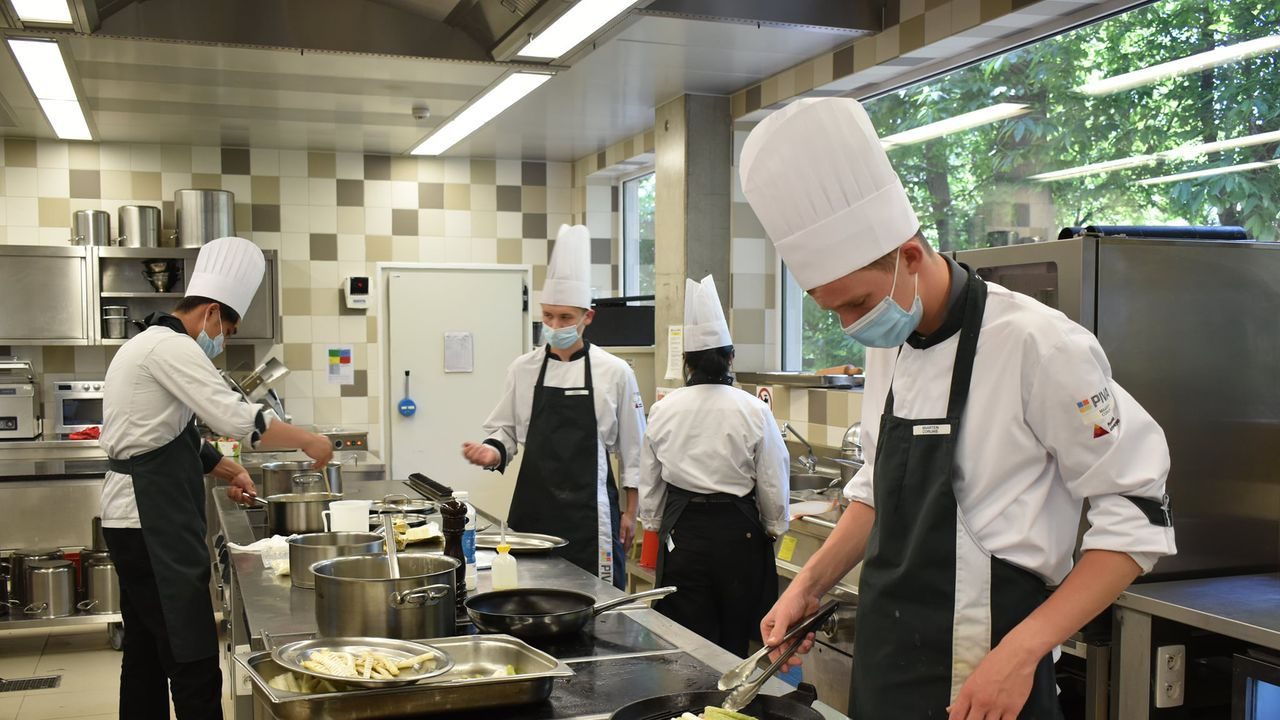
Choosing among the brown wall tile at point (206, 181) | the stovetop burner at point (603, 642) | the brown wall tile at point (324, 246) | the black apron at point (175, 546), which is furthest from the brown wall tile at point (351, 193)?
the stovetop burner at point (603, 642)

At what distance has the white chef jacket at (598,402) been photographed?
4.28 metres

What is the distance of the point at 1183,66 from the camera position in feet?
11.6

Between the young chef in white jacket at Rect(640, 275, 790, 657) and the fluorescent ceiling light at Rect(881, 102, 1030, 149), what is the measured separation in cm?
154

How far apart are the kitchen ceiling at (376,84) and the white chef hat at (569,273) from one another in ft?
2.34

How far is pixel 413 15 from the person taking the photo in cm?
454

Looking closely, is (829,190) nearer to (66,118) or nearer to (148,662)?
(148,662)

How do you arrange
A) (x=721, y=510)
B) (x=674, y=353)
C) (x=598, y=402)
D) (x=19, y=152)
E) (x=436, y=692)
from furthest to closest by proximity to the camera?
(x=19, y=152), (x=674, y=353), (x=598, y=402), (x=721, y=510), (x=436, y=692)

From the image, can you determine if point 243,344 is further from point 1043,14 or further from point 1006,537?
point 1006,537

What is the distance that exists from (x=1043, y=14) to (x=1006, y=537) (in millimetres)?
2696

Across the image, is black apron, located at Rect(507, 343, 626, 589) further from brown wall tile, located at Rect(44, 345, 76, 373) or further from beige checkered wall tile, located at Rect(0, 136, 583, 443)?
brown wall tile, located at Rect(44, 345, 76, 373)

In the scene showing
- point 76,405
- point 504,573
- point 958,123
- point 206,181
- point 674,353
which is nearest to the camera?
point 504,573

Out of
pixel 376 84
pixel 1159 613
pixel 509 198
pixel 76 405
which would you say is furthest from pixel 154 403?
pixel 509 198

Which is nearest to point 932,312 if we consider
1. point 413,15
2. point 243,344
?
point 413,15

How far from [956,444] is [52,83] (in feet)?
15.2
